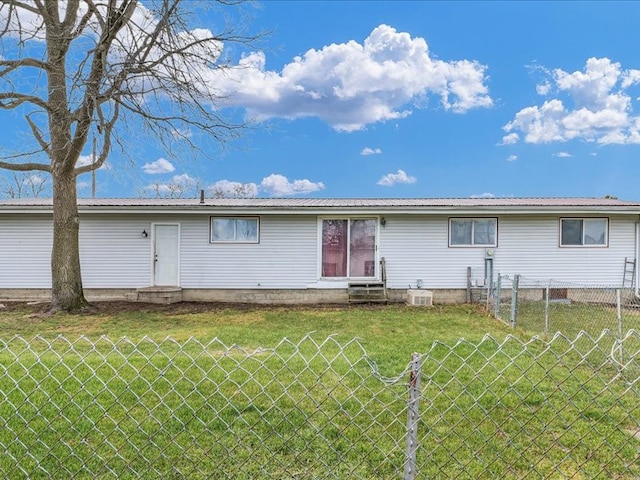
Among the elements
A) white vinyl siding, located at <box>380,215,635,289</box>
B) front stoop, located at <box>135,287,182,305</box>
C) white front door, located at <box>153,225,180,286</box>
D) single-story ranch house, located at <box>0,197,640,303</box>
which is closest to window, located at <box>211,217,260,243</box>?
single-story ranch house, located at <box>0,197,640,303</box>

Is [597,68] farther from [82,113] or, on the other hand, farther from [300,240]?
[82,113]

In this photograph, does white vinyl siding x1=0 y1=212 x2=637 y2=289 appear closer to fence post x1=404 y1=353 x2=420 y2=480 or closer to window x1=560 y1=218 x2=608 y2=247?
window x1=560 y1=218 x2=608 y2=247

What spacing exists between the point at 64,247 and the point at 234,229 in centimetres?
398

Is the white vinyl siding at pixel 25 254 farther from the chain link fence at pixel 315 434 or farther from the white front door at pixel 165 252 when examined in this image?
the chain link fence at pixel 315 434

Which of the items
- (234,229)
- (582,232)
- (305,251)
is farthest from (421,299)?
(234,229)

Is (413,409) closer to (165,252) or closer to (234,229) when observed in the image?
(234,229)

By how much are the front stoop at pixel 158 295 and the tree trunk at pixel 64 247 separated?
142 centimetres

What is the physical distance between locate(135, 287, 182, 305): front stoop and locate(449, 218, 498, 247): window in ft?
24.4

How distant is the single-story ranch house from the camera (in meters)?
11.0

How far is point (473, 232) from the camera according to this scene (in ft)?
36.2

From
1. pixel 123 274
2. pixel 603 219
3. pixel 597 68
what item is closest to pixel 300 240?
pixel 123 274

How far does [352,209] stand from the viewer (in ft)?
34.7

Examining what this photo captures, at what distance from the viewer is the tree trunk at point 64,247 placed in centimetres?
941

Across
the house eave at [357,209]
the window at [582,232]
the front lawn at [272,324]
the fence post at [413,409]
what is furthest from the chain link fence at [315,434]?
the window at [582,232]
